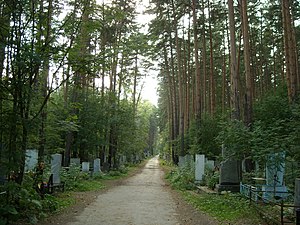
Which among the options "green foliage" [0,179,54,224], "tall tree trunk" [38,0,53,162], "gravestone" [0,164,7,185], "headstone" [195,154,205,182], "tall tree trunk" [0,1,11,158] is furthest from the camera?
"headstone" [195,154,205,182]

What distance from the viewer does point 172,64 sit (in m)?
33.6

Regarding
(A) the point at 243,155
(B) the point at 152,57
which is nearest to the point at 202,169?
(A) the point at 243,155

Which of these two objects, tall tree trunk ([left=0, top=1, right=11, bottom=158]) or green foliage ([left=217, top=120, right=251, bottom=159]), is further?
green foliage ([left=217, top=120, right=251, bottom=159])

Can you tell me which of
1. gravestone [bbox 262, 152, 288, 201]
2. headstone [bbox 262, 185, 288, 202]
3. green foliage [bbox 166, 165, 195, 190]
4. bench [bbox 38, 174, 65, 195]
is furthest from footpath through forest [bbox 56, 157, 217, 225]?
green foliage [bbox 166, 165, 195, 190]

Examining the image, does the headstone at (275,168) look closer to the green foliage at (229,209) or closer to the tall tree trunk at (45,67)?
the green foliage at (229,209)

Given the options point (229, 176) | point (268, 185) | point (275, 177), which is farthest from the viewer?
point (229, 176)

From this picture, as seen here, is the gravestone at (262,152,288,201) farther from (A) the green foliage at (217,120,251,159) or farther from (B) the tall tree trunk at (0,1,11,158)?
(B) the tall tree trunk at (0,1,11,158)

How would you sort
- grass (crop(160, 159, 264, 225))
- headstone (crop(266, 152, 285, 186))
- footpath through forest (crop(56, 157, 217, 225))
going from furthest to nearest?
1. headstone (crop(266, 152, 285, 186))
2. footpath through forest (crop(56, 157, 217, 225))
3. grass (crop(160, 159, 264, 225))

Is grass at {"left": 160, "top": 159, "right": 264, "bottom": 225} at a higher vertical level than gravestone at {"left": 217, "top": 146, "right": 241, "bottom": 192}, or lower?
lower

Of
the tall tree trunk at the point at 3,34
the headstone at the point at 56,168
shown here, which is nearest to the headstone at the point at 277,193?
the tall tree trunk at the point at 3,34

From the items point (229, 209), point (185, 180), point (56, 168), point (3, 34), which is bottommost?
point (229, 209)

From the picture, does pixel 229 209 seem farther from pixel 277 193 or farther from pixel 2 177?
pixel 2 177

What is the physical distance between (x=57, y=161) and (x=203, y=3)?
61.8 feet

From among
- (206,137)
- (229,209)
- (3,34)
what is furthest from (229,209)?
(206,137)
